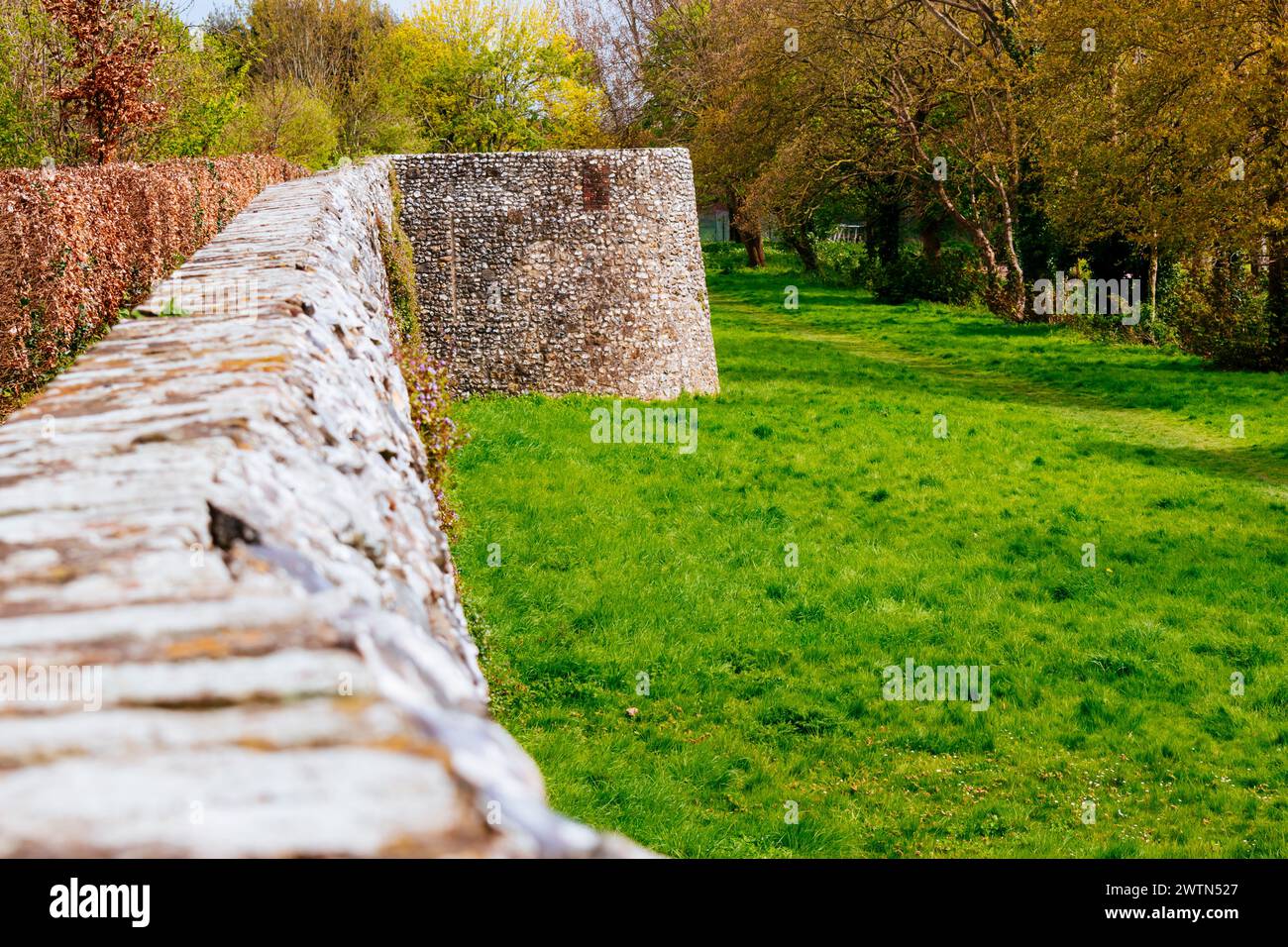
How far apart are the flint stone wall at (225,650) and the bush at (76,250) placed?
608cm

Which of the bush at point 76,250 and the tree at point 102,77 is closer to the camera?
the bush at point 76,250

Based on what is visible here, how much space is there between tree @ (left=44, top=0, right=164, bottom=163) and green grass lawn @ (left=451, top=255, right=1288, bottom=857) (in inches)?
275

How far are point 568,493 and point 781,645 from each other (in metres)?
4.28

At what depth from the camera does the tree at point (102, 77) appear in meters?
16.1

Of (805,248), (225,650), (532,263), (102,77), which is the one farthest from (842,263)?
(225,650)

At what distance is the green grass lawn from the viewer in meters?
6.86

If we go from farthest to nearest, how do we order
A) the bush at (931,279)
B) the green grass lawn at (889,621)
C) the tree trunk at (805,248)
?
the tree trunk at (805,248), the bush at (931,279), the green grass lawn at (889,621)

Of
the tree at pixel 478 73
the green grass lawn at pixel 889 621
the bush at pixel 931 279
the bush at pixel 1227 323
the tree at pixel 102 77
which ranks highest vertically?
the tree at pixel 478 73

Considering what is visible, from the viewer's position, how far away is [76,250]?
8984 millimetres

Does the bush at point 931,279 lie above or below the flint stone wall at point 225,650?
above

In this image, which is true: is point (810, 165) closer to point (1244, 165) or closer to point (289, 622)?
point (1244, 165)

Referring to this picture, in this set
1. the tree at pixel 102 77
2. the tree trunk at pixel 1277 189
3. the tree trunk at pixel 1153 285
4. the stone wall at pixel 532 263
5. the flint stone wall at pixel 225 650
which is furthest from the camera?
the tree trunk at pixel 1153 285

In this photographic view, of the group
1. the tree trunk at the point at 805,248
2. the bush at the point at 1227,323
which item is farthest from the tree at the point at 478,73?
the bush at the point at 1227,323

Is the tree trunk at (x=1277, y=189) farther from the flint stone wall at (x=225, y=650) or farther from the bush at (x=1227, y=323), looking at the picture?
the flint stone wall at (x=225, y=650)
